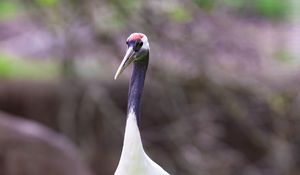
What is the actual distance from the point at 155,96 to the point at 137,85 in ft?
17.4

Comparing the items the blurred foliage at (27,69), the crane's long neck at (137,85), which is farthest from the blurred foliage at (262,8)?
the crane's long neck at (137,85)

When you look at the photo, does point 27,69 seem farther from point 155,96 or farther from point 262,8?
point 262,8

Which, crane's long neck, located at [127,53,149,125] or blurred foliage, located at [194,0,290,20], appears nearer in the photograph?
crane's long neck, located at [127,53,149,125]

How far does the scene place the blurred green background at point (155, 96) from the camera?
7.34 metres

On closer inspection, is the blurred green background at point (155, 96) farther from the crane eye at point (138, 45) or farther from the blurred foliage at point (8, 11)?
the crane eye at point (138, 45)

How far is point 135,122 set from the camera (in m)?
3.54

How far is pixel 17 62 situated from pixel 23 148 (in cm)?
273

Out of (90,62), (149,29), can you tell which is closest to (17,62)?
(90,62)

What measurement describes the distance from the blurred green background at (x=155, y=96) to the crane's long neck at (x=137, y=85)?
297 centimetres

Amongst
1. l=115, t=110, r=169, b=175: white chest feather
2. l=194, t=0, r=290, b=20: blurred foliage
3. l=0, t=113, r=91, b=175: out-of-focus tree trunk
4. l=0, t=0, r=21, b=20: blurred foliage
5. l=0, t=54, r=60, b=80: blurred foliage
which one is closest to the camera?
l=115, t=110, r=169, b=175: white chest feather

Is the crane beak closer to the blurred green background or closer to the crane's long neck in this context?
the crane's long neck

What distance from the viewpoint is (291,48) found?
1162 cm

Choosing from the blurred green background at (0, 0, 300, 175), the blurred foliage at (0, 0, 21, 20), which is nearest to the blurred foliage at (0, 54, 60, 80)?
the blurred green background at (0, 0, 300, 175)

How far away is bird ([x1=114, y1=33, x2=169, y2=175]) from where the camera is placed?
354cm
